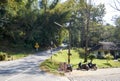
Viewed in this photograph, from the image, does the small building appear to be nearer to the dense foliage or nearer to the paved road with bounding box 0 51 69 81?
the dense foliage

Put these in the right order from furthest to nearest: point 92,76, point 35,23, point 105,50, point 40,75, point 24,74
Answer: point 105,50
point 35,23
point 92,76
point 40,75
point 24,74

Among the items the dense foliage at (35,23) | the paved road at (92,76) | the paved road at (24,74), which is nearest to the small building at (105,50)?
the dense foliage at (35,23)

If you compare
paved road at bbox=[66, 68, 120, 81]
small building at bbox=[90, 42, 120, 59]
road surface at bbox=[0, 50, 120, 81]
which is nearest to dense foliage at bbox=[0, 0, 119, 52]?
small building at bbox=[90, 42, 120, 59]

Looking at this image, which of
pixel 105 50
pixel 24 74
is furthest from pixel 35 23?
pixel 24 74

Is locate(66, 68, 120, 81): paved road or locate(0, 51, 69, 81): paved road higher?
locate(0, 51, 69, 81): paved road

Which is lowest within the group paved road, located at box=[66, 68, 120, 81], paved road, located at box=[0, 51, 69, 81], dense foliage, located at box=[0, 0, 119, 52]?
paved road, located at box=[66, 68, 120, 81]

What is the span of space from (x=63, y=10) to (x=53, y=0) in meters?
4.68

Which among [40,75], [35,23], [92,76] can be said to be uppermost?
[35,23]

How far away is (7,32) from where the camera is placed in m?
58.2

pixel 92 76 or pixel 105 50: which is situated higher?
pixel 105 50

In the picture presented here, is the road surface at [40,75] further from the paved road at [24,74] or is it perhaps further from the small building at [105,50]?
the small building at [105,50]

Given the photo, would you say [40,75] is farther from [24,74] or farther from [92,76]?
[92,76]

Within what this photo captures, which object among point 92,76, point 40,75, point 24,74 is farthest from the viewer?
point 92,76

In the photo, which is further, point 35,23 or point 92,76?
point 35,23
